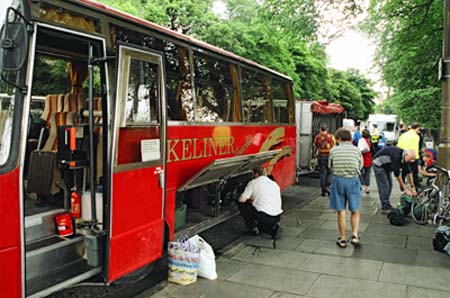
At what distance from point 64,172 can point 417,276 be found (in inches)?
175

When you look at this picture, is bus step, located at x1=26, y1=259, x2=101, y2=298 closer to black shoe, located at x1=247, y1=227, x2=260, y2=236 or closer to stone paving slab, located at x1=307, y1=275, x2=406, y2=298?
stone paving slab, located at x1=307, y1=275, x2=406, y2=298

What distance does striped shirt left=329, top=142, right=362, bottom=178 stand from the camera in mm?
6484

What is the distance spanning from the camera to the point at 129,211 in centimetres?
427

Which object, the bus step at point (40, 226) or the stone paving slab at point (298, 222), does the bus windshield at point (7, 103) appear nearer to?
the bus step at point (40, 226)

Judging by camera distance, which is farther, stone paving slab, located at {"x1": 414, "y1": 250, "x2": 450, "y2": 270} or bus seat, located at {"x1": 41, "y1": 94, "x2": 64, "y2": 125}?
stone paving slab, located at {"x1": 414, "y1": 250, "x2": 450, "y2": 270}

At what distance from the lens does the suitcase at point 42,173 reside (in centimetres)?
486

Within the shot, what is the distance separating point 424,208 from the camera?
26.5ft

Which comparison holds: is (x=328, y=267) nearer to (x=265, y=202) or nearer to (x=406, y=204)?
(x=265, y=202)

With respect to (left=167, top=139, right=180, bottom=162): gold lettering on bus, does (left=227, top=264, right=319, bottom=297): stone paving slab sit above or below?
below

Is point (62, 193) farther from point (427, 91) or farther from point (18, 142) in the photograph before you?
point (427, 91)

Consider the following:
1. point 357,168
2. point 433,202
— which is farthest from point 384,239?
point 433,202

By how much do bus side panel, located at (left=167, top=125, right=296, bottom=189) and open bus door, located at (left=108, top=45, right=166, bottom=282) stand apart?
41cm

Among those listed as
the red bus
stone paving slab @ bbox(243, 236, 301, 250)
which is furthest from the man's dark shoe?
the red bus

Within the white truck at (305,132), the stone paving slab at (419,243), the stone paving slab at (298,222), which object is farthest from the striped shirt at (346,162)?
the white truck at (305,132)
